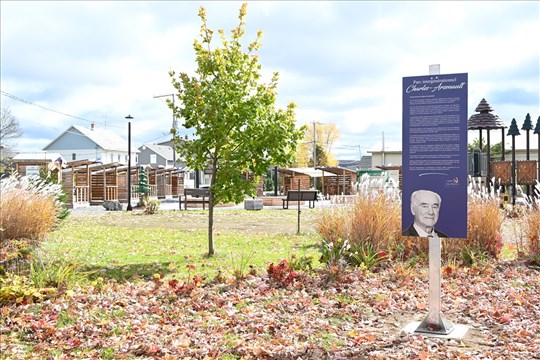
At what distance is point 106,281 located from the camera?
746 cm

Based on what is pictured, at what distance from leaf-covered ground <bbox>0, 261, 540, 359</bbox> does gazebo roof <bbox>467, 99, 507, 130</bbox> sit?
16.5 metres

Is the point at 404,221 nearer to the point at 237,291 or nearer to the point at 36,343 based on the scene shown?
the point at 237,291

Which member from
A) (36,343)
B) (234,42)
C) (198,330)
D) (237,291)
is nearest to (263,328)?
(198,330)

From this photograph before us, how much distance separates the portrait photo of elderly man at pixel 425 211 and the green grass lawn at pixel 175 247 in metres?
2.45

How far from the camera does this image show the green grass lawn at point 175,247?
8.40 m

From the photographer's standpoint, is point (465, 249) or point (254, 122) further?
point (254, 122)

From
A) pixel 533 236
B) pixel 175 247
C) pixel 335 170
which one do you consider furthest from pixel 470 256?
pixel 335 170

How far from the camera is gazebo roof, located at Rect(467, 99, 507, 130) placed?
74.4 ft

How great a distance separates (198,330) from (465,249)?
478 cm

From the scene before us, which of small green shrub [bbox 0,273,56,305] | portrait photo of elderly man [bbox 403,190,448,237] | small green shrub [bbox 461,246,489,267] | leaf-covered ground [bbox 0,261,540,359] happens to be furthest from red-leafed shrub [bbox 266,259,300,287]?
small green shrub [bbox 461,246,489,267]

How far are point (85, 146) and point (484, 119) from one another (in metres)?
50.4

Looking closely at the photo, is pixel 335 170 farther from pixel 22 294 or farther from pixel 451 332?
pixel 451 332

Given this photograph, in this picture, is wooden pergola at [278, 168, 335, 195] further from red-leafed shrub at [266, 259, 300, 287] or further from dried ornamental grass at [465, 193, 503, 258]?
red-leafed shrub at [266, 259, 300, 287]

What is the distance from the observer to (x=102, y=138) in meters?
65.8
